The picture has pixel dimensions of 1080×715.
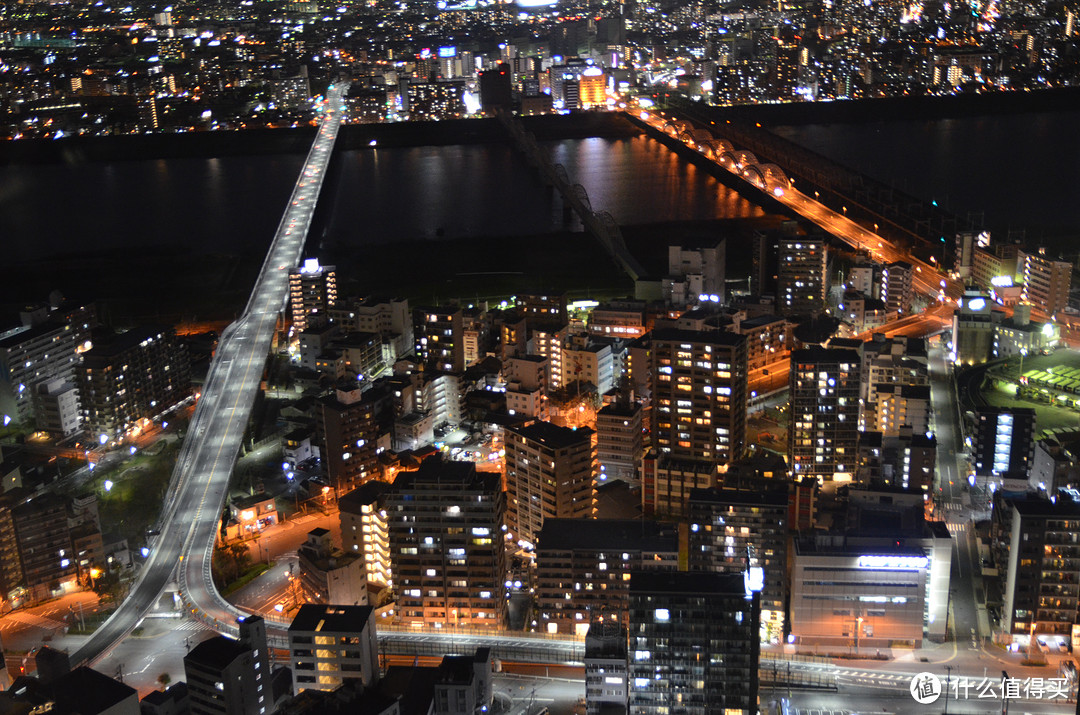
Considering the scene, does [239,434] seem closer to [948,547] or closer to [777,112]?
[948,547]

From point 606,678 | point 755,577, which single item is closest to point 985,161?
point 755,577

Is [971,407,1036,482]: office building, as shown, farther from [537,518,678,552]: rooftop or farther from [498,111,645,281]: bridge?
[498,111,645,281]: bridge

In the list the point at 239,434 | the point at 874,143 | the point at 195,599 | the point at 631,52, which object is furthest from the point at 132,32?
the point at 195,599

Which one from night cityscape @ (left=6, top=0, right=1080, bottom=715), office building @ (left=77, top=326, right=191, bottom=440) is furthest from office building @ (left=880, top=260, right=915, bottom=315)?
office building @ (left=77, top=326, right=191, bottom=440)

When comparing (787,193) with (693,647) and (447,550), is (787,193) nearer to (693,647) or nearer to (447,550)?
(447,550)

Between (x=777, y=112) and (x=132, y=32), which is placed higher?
(x=132, y=32)

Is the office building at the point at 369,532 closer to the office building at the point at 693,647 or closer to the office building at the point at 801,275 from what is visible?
the office building at the point at 693,647

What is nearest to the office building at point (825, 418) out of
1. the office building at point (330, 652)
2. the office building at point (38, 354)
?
the office building at point (330, 652)
